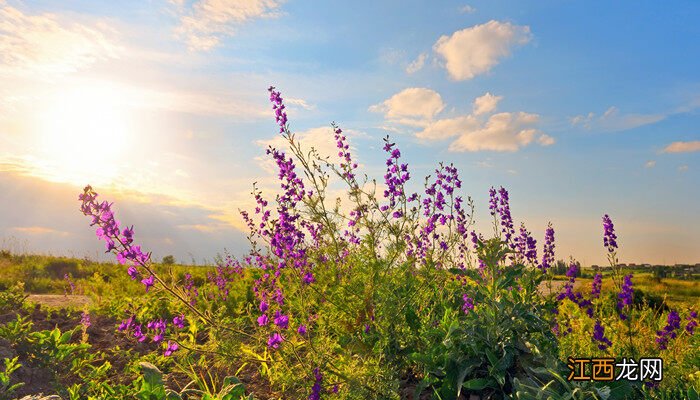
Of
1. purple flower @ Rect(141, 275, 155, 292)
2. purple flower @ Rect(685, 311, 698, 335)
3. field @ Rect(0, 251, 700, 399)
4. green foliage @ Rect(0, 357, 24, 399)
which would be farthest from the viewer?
purple flower @ Rect(685, 311, 698, 335)

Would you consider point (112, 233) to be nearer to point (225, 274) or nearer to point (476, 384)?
point (476, 384)

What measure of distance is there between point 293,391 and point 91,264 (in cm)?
1502

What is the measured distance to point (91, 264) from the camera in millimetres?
16547

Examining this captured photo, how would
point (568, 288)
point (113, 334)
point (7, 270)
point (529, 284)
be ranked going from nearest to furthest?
point (529, 284) < point (568, 288) < point (113, 334) < point (7, 270)

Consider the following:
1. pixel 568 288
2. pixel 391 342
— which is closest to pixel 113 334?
pixel 391 342

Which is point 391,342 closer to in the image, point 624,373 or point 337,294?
point 337,294

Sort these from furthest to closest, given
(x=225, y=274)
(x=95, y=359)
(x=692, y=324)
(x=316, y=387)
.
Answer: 1. (x=225, y=274)
2. (x=692, y=324)
3. (x=95, y=359)
4. (x=316, y=387)

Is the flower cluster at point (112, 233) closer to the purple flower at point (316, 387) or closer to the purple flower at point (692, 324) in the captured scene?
the purple flower at point (316, 387)

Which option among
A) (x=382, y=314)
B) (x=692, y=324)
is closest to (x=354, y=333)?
(x=382, y=314)

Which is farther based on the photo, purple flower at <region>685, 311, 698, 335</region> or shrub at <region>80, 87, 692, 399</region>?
purple flower at <region>685, 311, 698, 335</region>

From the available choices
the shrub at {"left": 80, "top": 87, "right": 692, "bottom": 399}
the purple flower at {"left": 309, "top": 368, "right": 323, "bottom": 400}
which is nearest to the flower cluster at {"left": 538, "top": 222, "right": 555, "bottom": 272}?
the shrub at {"left": 80, "top": 87, "right": 692, "bottom": 399}

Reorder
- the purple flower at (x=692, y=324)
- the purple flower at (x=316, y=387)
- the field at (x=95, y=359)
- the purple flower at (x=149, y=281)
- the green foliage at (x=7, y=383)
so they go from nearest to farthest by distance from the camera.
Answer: the purple flower at (x=316, y=387)
the purple flower at (x=149, y=281)
the green foliage at (x=7, y=383)
the field at (x=95, y=359)
the purple flower at (x=692, y=324)

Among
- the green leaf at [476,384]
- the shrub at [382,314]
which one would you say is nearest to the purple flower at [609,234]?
the shrub at [382,314]

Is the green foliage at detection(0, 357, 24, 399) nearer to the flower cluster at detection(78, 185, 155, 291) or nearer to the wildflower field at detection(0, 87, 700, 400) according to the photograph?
the wildflower field at detection(0, 87, 700, 400)
